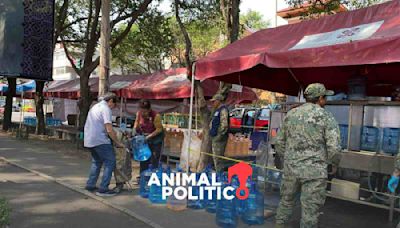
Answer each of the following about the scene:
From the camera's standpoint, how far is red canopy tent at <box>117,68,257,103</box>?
13805mm

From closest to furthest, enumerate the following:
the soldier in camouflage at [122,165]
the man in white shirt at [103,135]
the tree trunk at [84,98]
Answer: the man in white shirt at [103,135]
the soldier in camouflage at [122,165]
the tree trunk at [84,98]

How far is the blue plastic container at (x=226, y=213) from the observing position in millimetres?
5568

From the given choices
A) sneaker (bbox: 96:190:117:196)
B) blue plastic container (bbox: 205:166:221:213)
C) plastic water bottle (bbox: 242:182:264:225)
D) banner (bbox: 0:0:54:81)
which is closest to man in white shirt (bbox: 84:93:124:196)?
sneaker (bbox: 96:190:117:196)

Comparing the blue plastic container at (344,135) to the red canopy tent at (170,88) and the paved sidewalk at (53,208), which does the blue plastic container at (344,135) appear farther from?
the red canopy tent at (170,88)

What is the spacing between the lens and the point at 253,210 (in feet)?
19.0

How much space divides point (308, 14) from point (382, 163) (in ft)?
26.0

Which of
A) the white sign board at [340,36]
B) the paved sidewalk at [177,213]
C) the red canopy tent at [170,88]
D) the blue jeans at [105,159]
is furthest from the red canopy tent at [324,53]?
the red canopy tent at [170,88]

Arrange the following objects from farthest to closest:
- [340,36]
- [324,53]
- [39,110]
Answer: [39,110]
[340,36]
[324,53]

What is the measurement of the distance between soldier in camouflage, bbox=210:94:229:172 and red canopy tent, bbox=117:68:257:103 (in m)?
5.02

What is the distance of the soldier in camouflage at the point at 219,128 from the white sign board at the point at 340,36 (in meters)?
2.66

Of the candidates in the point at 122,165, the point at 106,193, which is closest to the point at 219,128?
the point at 122,165

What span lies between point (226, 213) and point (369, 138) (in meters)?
2.31

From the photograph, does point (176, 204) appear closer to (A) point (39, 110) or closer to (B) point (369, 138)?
(B) point (369, 138)

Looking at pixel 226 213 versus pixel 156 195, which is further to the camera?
pixel 156 195
